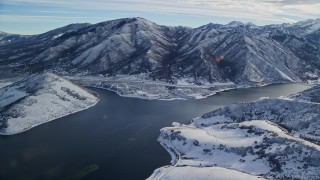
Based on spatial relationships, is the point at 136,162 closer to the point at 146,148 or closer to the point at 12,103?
the point at 146,148

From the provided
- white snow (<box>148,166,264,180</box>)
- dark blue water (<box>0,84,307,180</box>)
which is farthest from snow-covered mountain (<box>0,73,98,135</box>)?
white snow (<box>148,166,264,180</box>)

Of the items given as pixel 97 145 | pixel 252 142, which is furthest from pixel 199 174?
pixel 97 145

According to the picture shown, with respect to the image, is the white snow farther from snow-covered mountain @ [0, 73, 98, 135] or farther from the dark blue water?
snow-covered mountain @ [0, 73, 98, 135]

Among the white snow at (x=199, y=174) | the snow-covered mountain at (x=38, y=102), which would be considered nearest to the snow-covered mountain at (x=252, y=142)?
the white snow at (x=199, y=174)

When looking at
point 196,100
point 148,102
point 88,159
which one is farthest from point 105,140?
point 196,100

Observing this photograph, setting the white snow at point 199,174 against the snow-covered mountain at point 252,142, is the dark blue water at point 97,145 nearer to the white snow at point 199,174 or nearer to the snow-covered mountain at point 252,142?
the white snow at point 199,174

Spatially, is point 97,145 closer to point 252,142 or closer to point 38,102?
point 252,142
